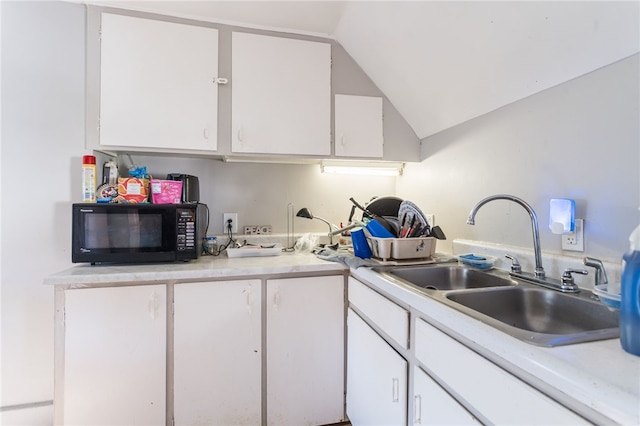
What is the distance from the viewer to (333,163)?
2051 mm

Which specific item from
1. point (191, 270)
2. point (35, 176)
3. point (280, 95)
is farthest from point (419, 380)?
point (35, 176)

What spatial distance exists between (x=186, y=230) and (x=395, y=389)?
46.5 inches

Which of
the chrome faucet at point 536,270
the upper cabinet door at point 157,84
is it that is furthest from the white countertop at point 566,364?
the upper cabinet door at point 157,84

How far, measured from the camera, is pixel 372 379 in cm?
130

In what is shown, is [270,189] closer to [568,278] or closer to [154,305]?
[154,305]

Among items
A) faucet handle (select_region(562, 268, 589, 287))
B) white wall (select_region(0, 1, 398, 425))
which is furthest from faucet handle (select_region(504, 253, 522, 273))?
white wall (select_region(0, 1, 398, 425))

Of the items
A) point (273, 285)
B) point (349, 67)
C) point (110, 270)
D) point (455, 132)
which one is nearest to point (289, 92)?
point (349, 67)

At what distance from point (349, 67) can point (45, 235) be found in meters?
1.95

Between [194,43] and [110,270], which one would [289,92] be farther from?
[110,270]

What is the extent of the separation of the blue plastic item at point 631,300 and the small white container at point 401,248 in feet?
2.93

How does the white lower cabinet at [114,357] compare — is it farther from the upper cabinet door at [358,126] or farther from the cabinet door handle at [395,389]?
the upper cabinet door at [358,126]

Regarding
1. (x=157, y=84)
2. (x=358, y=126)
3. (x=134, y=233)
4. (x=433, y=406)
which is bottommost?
(x=433, y=406)

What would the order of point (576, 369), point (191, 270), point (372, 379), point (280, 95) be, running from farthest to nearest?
point (280, 95) < point (191, 270) < point (372, 379) < point (576, 369)

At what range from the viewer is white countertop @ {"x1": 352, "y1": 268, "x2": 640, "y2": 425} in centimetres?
47
